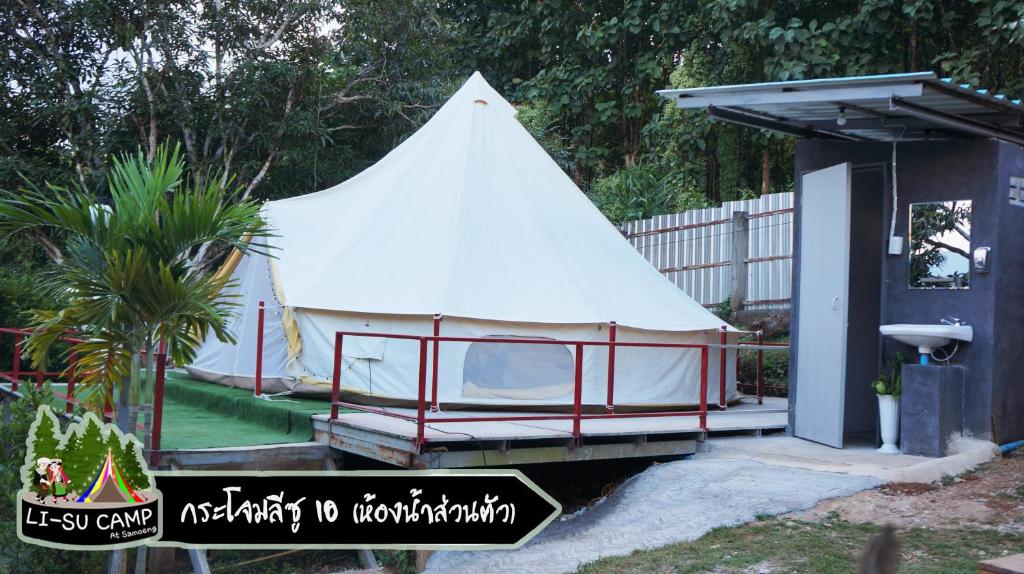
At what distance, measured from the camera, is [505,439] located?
7379 mm

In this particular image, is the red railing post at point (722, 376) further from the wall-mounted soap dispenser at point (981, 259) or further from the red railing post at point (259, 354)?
the red railing post at point (259, 354)

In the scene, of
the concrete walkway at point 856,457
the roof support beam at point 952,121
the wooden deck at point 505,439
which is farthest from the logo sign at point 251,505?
the roof support beam at point 952,121

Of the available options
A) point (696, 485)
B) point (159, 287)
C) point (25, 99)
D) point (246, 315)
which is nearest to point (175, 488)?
point (159, 287)

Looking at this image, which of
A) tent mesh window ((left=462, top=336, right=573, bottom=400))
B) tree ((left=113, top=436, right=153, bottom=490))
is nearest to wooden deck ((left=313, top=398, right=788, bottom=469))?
tent mesh window ((left=462, top=336, right=573, bottom=400))

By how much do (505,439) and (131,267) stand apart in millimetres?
3008

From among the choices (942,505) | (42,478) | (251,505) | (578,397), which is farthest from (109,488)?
(942,505)

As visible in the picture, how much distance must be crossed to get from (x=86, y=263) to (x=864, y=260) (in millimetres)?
7287

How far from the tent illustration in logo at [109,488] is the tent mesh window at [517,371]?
165 inches

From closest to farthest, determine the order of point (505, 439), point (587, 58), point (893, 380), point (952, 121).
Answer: point (505, 439) < point (952, 121) < point (893, 380) < point (587, 58)

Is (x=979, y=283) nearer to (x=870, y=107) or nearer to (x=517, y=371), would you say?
(x=870, y=107)

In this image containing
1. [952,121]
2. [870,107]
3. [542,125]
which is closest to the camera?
[870,107]

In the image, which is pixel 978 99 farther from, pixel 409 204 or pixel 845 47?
pixel 845 47

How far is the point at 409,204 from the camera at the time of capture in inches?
443

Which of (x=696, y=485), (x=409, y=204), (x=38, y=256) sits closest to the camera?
(x=696, y=485)
